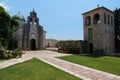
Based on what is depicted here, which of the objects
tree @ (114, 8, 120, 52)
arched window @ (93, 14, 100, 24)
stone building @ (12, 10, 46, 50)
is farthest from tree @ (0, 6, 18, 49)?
tree @ (114, 8, 120, 52)

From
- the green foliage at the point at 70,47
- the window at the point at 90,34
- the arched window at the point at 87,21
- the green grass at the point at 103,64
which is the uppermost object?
the arched window at the point at 87,21

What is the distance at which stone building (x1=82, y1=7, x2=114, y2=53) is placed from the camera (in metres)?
28.0

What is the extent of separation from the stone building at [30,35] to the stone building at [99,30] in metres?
10.9

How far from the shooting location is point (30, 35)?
35.2 meters

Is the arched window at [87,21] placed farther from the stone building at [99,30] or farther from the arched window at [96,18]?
the arched window at [96,18]

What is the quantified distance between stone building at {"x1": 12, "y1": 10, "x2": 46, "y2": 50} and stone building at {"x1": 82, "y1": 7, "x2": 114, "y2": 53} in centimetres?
1092

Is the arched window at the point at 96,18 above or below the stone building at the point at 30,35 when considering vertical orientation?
above

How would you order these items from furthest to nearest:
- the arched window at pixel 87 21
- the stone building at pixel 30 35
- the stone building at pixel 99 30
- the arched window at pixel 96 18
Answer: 1. the stone building at pixel 30 35
2. the arched window at pixel 87 21
3. the arched window at pixel 96 18
4. the stone building at pixel 99 30

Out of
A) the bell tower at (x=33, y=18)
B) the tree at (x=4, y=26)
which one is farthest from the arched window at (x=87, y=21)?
the tree at (x=4, y=26)

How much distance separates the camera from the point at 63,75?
10.4 meters

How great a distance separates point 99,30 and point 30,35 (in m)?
15.5

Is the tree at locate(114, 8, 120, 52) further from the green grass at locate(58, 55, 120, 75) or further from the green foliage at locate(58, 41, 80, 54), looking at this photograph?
the green grass at locate(58, 55, 120, 75)

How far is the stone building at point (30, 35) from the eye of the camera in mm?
34094

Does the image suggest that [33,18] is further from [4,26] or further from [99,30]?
[99,30]
